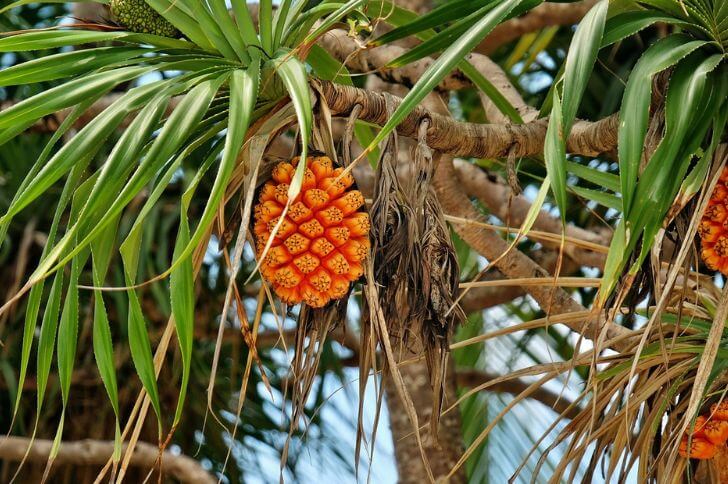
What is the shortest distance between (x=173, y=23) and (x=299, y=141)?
0.19m

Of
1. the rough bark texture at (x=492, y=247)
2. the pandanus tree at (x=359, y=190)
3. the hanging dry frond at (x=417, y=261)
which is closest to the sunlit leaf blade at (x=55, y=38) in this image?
the pandanus tree at (x=359, y=190)

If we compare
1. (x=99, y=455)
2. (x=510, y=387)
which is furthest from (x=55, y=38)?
(x=510, y=387)

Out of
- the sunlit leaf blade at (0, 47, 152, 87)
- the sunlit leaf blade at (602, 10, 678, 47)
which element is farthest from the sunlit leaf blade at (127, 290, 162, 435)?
the sunlit leaf blade at (602, 10, 678, 47)

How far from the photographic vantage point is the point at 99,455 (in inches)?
80.4

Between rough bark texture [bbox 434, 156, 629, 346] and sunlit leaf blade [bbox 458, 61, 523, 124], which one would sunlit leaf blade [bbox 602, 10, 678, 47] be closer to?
sunlit leaf blade [bbox 458, 61, 523, 124]

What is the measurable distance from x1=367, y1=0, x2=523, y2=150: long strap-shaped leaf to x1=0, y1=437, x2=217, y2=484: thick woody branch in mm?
1168

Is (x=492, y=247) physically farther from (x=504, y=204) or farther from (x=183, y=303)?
(x=183, y=303)

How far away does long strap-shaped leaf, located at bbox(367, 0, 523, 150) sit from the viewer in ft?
3.13

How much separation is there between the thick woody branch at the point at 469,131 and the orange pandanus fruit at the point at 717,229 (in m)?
0.18

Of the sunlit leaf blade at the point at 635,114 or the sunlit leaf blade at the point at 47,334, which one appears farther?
the sunlit leaf blade at the point at 47,334

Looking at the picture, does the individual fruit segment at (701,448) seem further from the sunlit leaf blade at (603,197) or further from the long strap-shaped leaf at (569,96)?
the long strap-shaped leaf at (569,96)

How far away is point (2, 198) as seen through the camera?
274cm

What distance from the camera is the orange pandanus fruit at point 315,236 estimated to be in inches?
41.3

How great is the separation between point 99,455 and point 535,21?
1380 mm
